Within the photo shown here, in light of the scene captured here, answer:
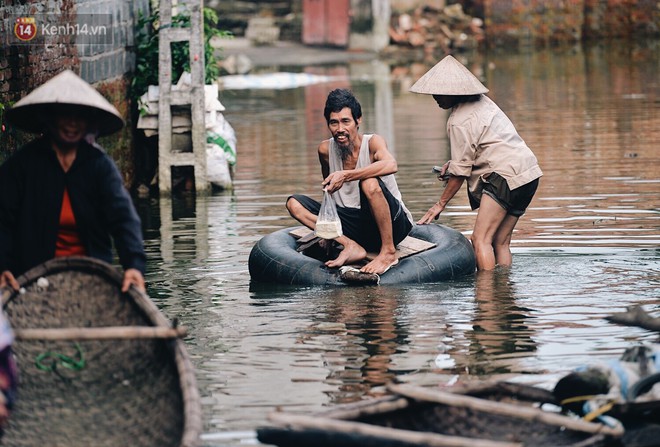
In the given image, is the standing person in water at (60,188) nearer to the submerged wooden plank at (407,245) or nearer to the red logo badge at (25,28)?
the submerged wooden plank at (407,245)

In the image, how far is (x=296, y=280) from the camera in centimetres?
959

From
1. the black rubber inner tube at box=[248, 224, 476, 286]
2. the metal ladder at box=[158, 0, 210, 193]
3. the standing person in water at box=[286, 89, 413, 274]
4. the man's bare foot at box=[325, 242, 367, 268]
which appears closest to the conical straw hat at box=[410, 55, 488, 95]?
the standing person in water at box=[286, 89, 413, 274]

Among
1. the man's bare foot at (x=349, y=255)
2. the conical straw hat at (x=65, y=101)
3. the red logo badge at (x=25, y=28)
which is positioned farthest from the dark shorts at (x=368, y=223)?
the conical straw hat at (x=65, y=101)

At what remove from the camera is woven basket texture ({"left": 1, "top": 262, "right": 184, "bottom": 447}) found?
5.85 metres

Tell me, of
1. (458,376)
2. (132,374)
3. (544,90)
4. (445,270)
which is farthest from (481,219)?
(544,90)

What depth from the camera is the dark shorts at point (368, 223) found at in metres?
9.70

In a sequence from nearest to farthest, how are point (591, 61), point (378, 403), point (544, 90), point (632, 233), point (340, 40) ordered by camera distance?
point (378, 403) < point (632, 233) < point (544, 90) < point (591, 61) < point (340, 40)

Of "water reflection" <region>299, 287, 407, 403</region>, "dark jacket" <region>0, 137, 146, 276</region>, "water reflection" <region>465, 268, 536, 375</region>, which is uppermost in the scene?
"dark jacket" <region>0, 137, 146, 276</region>

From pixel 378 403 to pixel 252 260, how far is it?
4171 millimetres

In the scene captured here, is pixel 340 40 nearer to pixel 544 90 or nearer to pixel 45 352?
pixel 544 90

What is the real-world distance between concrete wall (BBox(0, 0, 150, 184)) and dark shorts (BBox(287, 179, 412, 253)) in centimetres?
269

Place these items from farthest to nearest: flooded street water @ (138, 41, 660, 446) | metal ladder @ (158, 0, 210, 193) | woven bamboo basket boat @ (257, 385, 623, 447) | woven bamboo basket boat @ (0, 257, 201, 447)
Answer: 1. metal ladder @ (158, 0, 210, 193)
2. flooded street water @ (138, 41, 660, 446)
3. woven bamboo basket boat @ (0, 257, 201, 447)
4. woven bamboo basket boat @ (257, 385, 623, 447)

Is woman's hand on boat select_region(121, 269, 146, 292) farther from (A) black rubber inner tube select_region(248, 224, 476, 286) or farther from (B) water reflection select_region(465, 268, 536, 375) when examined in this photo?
Answer: (A) black rubber inner tube select_region(248, 224, 476, 286)

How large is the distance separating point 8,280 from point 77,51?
6.77 metres
